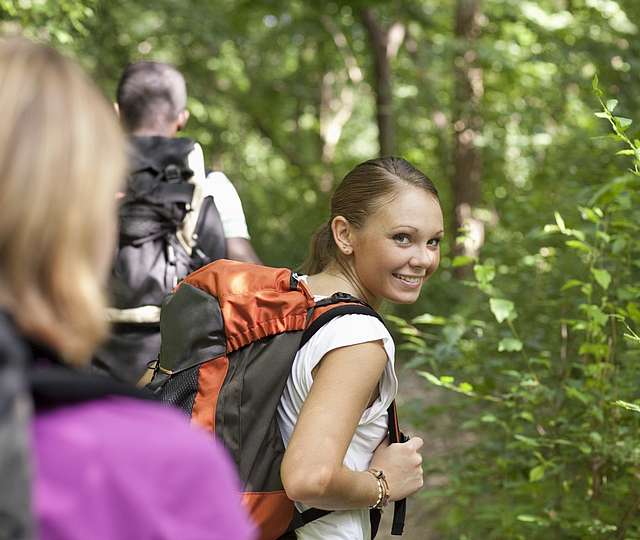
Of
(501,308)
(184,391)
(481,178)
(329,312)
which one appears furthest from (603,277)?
(481,178)

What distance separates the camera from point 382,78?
10.9 metres

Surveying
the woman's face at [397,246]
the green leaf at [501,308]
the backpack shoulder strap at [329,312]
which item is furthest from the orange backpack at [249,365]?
the green leaf at [501,308]

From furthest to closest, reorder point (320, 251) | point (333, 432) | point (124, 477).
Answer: point (320, 251) < point (333, 432) < point (124, 477)

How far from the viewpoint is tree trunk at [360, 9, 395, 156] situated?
10.6 m

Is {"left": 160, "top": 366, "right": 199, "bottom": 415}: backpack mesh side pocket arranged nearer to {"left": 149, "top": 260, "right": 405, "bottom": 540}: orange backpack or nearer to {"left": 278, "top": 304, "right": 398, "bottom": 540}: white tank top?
{"left": 149, "top": 260, "right": 405, "bottom": 540}: orange backpack

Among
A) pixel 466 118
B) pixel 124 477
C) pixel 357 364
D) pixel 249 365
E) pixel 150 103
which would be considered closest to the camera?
pixel 124 477

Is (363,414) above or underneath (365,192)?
underneath

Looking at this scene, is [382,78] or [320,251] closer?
[320,251]

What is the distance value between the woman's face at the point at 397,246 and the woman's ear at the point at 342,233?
20mm

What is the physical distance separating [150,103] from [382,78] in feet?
23.5

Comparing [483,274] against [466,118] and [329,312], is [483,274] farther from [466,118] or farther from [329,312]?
[466,118]

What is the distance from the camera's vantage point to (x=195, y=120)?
1369 centimetres

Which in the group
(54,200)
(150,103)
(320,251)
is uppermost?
(54,200)

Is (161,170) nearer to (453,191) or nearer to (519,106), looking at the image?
(453,191)
